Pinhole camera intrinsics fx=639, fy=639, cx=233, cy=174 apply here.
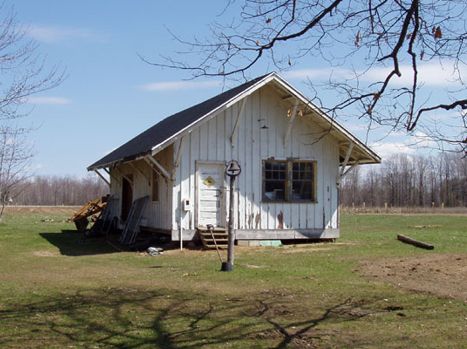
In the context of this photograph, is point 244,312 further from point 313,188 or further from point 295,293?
point 313,188

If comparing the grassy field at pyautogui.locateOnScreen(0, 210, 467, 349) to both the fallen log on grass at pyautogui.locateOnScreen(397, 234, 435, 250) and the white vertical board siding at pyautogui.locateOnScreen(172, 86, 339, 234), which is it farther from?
the white vertical board siding at pyautogui.locateOnScreen(172, 86, 339, 234)

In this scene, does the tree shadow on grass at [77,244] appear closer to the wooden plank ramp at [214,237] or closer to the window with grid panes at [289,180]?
the wooden plank ramp at [214,237]

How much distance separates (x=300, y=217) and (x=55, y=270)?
8.40 m

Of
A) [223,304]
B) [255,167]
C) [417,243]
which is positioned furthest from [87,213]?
[223,304]

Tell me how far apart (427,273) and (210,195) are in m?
7.96

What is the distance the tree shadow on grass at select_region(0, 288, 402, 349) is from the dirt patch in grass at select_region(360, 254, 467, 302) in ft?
6.63

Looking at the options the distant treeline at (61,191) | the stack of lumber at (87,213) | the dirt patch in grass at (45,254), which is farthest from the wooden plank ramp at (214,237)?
A: the distant treeline at (61,191)

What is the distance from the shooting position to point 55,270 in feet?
46.9

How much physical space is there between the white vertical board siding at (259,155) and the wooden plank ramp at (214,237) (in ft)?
1.40

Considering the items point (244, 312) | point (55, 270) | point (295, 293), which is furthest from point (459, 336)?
point (55, 270)

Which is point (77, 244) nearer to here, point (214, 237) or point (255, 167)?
point (214, 237)

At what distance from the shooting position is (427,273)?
12.8 metres

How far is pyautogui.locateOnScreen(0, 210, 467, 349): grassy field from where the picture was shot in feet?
23.6

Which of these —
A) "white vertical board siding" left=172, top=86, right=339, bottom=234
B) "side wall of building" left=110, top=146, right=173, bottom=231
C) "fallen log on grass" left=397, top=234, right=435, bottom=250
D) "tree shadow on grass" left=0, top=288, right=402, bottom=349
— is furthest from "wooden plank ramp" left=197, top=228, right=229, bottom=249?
"tree shadow on grass" left=0, top=288, right=402, bottom=349
